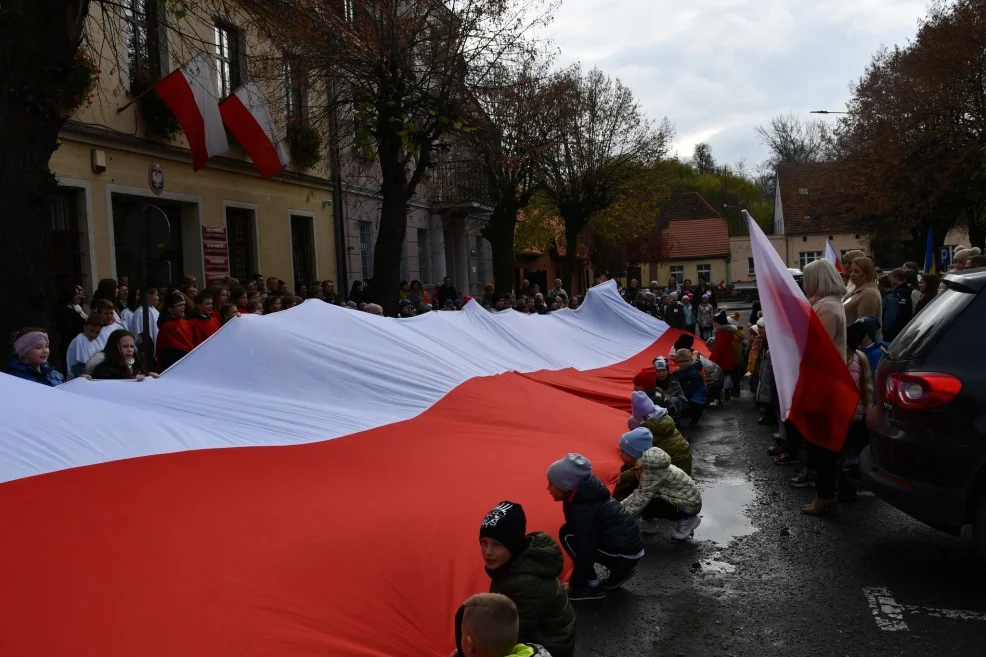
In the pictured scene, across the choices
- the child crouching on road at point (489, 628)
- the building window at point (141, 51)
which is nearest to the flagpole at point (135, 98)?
the building window at point (141, 51)

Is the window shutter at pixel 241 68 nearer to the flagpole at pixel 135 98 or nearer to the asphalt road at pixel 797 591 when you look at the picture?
the flagpole at pixel 135 98

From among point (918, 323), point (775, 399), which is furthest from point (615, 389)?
point (918, 323)

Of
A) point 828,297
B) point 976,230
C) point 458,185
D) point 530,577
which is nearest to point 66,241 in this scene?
point 828,297

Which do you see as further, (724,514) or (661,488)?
(724,514)

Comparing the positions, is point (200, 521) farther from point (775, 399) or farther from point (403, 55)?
point (403, 55)

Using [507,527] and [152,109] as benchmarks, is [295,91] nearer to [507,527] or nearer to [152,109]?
[152,109]

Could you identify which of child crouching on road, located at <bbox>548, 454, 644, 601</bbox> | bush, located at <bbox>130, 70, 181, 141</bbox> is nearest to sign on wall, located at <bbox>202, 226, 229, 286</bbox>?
bush, located at <bbox>130, 70, 181, 141</bbox>

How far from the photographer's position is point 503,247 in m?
30.1

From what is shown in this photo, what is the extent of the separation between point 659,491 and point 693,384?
5.59 metres

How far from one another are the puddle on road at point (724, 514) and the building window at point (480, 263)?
2838 centimetres

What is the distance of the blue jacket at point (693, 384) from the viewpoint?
38.7 ft

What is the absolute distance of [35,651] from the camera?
3.39 meters

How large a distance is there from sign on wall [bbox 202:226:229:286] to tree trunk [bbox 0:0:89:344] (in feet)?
29.9

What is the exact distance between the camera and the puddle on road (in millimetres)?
6719
